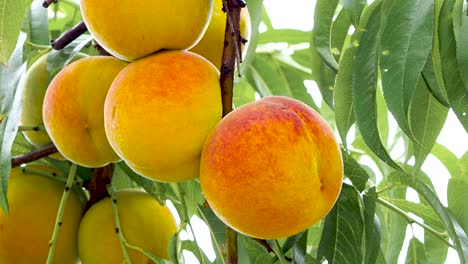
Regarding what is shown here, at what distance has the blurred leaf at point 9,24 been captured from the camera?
87cm

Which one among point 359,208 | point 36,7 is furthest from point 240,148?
point 36,7

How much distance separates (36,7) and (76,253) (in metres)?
0.41

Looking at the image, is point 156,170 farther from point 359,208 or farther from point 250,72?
point 250,72

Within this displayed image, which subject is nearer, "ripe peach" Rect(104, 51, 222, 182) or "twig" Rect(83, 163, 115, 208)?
"ripe peach" Rect(104, 51, 222, 182)

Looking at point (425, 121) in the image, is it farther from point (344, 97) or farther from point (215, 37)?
point (215, 37)

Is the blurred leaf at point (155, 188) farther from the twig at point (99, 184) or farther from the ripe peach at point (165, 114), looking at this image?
the ripe peach at point (165, 114)

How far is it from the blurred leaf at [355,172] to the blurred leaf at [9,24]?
0.47 meters

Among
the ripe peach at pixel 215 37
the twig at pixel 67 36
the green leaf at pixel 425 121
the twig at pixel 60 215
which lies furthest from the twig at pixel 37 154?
the green leaf at pixel 425 121

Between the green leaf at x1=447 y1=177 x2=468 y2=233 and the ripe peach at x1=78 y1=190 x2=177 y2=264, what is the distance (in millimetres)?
413

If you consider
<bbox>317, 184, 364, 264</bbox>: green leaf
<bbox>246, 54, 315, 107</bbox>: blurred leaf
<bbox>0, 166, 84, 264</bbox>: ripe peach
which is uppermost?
<bbox>246, 54, 315, 107</bbox>: blurred leaf

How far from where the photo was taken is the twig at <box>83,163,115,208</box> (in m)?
1.32

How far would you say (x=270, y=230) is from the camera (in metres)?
0.84

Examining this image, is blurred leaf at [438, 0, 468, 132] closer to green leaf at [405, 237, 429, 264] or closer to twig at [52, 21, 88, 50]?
green leaf at [405, 237, 429, 264]

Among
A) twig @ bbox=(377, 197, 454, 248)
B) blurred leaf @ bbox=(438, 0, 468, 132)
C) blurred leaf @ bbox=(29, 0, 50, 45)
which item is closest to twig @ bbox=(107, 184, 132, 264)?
blurred leaf @ bbox=(29, 0, 50, 45)
